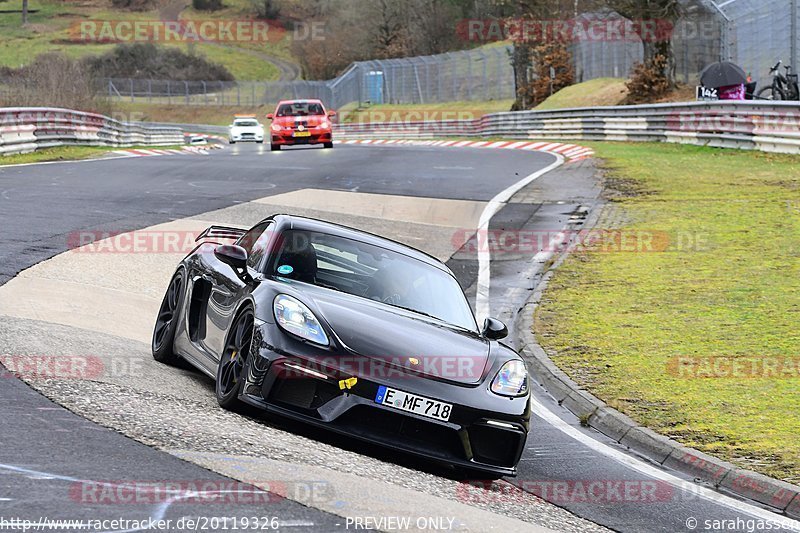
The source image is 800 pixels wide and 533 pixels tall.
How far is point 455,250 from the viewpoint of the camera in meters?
17.1

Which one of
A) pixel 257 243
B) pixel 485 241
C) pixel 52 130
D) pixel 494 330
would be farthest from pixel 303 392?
pixel 52 130

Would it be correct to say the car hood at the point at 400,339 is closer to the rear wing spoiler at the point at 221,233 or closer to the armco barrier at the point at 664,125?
the rear wing spoiler at the point at 221,233

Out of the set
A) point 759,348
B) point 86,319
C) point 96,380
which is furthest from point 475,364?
point 759,348

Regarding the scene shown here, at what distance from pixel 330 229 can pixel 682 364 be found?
393cm

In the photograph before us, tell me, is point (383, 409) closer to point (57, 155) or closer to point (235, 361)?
point (235, 361)

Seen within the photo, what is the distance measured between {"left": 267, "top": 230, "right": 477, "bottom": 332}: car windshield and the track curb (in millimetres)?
1485

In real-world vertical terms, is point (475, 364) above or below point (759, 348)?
above

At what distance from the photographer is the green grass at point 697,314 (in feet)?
29.4

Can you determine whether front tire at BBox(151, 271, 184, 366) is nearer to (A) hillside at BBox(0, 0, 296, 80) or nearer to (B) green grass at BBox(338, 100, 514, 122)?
(B) green grass at BBox(338, 100, 514, 122)

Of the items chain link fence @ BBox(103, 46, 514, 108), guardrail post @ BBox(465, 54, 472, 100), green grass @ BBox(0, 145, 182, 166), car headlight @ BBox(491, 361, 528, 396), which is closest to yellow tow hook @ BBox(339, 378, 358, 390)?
car headlight @ BBox(491, 361, 528, 396)

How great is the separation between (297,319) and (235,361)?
0.52 meters

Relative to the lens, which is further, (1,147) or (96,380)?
(1,147)

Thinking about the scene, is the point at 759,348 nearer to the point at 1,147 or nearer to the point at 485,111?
the point at 1,147

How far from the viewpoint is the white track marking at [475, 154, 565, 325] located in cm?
1377
